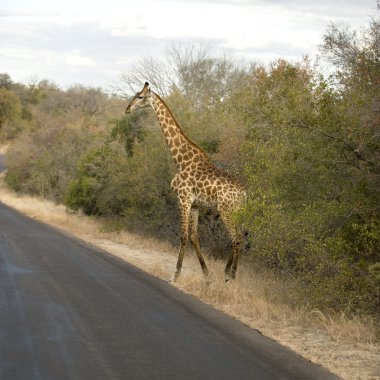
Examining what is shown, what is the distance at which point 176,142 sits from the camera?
1577cm

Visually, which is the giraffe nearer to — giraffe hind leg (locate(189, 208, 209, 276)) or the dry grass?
giraffe hind leg (locate(189, 208, 209, 276))

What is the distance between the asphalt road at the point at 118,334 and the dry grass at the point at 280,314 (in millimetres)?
342

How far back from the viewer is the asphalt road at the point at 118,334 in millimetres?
7508

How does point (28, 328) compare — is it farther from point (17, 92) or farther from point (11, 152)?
point (17, 92)

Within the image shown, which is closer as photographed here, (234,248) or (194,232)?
(234,248)

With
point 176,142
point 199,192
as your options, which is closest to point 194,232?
point 199,192

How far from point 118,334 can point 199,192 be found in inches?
246

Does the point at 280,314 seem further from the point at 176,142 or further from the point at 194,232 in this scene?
the point at 176,142

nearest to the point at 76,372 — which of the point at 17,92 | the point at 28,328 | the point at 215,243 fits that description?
the point at 28,328

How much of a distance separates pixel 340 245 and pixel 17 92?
91226 mm

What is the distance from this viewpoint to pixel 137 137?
26.0 m

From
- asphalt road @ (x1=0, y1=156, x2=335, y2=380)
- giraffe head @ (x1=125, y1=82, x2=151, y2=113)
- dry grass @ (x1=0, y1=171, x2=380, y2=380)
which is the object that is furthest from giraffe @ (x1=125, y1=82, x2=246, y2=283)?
asphalt road @ (x1=0, y1=156, x2=335, y2=380)

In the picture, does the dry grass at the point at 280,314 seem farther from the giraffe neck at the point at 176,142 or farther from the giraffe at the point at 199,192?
the giraffe neck at the point at 176,142

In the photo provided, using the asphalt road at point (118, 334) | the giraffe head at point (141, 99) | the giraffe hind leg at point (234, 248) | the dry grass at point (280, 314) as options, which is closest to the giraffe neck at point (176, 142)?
the giraffe head at point (141, 99)
